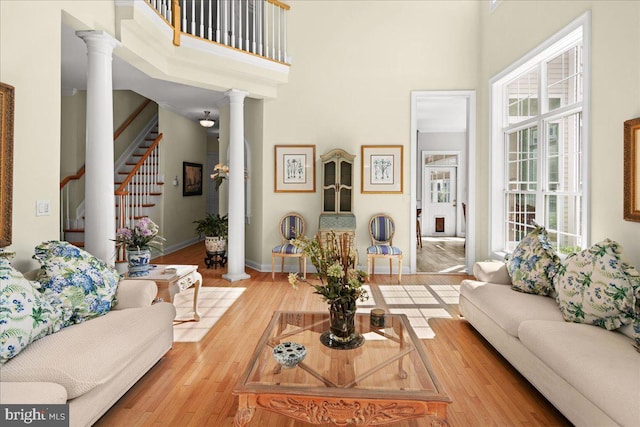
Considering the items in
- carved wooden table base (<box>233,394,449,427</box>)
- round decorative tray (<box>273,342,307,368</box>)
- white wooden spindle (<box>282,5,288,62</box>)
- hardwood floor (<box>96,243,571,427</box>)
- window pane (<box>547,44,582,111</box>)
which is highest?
white wooden spindle (<box>282,5,288,62</box>)

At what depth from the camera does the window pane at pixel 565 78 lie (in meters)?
3.60

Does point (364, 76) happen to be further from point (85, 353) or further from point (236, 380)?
point (85, 353)

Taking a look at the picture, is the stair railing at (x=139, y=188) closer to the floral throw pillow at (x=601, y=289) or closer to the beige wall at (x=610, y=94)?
the floral throw pillow at (x=601, y=289)

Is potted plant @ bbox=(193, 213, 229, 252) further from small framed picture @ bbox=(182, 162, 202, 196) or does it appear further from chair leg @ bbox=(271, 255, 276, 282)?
small framed picture @ bbox=(182, 162, 202, 196)

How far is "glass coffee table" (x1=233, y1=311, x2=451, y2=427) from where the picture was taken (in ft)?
5.49

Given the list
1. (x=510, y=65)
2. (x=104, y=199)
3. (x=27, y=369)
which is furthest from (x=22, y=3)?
(x=510, y=65)

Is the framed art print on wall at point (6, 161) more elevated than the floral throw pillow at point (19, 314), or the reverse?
the framed art print on wall at point (6, 161)

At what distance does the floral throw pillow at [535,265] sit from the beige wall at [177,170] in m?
6.27

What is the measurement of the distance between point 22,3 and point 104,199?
64.3 inches

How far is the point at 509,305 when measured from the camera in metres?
2.85

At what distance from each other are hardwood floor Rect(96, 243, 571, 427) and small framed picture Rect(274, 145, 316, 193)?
252 centimetres

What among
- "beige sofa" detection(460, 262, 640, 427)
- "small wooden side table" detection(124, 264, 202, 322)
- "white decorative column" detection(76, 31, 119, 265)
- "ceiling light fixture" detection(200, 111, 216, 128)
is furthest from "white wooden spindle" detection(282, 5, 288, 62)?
"beige sofa" detection(460, 262, 640, 427)

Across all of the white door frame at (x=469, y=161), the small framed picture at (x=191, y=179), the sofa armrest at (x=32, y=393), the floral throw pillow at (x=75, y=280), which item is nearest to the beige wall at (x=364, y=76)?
the white door frame at (x=469, y=161)

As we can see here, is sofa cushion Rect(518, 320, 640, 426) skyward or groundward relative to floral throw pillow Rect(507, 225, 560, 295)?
groundward
